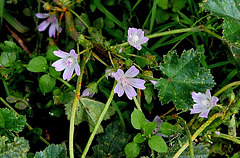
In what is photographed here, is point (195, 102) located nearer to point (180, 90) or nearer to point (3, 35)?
point (180, 90)

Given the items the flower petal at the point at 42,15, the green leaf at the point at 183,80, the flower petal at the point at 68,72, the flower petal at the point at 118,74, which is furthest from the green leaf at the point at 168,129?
the flower petal at the point at 42,15

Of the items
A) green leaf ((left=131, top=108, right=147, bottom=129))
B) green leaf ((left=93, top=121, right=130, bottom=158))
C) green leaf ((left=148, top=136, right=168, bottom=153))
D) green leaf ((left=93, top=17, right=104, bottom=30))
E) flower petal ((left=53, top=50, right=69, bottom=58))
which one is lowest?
green leaf ((left=93, top=121, right=130, bottom=158))

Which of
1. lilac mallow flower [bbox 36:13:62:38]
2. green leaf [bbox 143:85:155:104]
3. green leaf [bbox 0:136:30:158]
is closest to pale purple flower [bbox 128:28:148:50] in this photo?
green leaf [bbox 143:85:155:104]

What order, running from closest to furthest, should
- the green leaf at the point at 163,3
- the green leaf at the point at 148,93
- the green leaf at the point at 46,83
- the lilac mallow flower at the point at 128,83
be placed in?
the lilac mallow flower at the point at 128,83
the green leaf at the point at 46,83
the green leaf at the point at 148,93
the green leaf at the point at 163,3

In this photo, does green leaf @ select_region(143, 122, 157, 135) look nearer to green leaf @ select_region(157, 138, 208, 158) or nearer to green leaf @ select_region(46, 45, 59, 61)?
A: green leaf @ select_region(157, 138, 208, 158)

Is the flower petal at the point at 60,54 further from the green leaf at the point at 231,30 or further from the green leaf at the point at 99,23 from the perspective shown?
the green leaf at the point at 231,30

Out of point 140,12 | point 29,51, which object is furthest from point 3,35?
point 140,12

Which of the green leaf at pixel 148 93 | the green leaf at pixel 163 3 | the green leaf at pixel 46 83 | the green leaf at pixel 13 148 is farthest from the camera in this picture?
the green leaf at pixel 163 3
